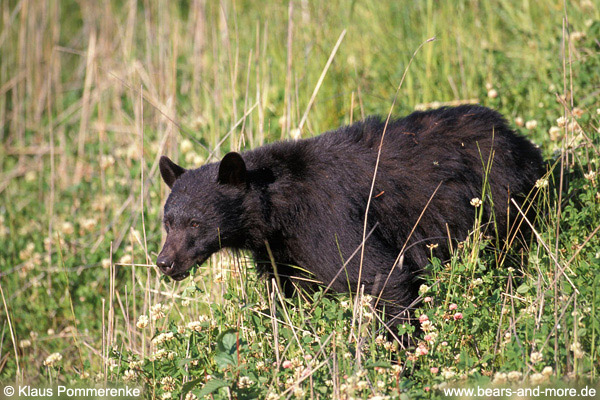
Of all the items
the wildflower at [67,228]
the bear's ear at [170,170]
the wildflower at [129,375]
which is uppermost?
the bear's ear at [170,170]

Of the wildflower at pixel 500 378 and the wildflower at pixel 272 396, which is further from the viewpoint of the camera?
the wildflower at pixel 272 396

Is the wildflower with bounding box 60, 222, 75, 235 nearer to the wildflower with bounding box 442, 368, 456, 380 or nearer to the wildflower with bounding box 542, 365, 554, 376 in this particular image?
the wildflower with bounding box 442, 368, 456, 380

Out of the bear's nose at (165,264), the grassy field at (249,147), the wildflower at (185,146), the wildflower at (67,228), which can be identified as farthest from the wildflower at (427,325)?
the wildflower at (67,228)

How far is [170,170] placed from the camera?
4762 mm

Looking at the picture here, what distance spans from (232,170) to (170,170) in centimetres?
57

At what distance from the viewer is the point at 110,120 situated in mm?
9164

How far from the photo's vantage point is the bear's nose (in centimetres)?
429

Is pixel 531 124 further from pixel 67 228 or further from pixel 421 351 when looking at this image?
pixel 67 228

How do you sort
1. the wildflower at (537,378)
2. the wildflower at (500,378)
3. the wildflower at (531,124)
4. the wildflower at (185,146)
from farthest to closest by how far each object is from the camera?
the wildflower at (185,146) < the wildflower at (531,124) < the wildflower at (500,378) < the wildflower at (537,378)

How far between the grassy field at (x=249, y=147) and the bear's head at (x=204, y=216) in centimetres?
29

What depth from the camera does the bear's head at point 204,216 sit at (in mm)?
4398

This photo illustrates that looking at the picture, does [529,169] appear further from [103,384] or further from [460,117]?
[103,384]

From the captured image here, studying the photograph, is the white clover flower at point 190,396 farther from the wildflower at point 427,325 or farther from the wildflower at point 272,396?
the wildflower at point 427,325

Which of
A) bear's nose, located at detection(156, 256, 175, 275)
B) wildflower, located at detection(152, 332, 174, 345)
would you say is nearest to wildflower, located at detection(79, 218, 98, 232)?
bear's nose, located at detection(156, 256, 175, 275)
